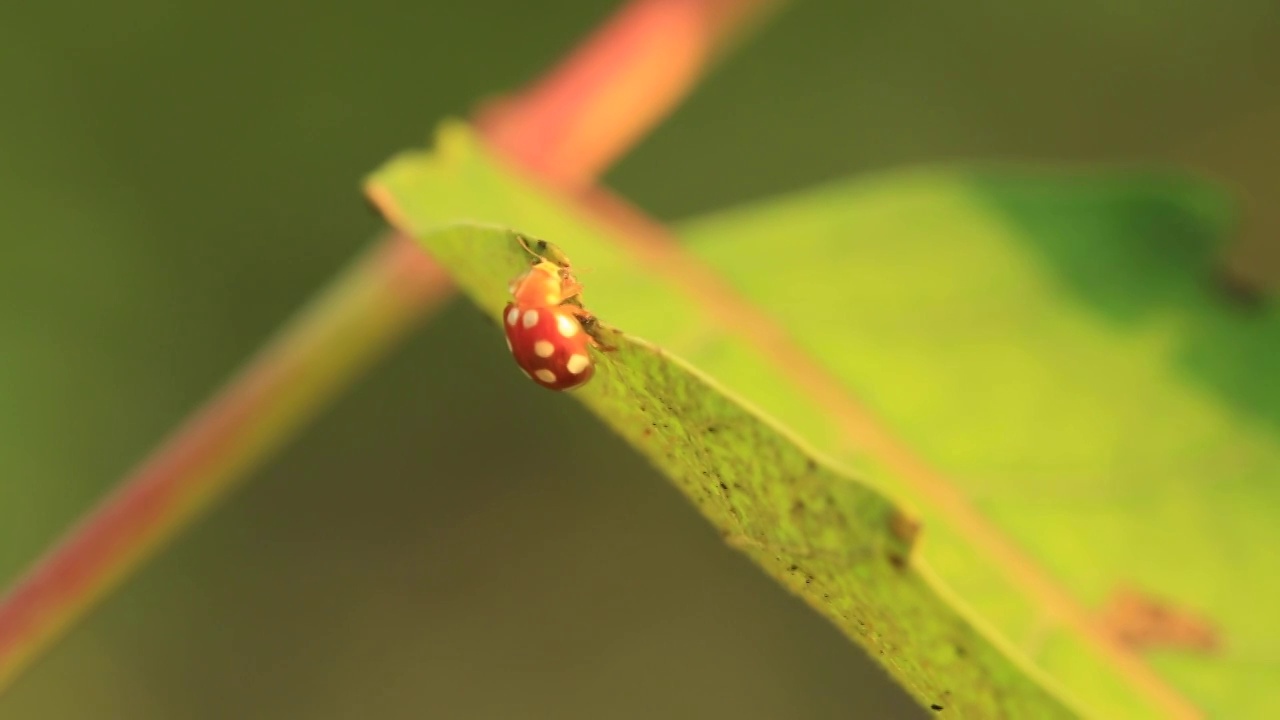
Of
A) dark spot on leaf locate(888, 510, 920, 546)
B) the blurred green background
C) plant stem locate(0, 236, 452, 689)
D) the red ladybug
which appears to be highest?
the blurred green background

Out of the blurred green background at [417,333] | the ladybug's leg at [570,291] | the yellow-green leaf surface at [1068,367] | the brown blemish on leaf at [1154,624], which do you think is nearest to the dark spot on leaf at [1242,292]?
the yellow-green leaf surface at [1068,367]

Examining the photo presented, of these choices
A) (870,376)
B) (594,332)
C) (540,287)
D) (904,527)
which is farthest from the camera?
(870,376)

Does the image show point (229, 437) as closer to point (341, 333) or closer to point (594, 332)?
point (341, 333)

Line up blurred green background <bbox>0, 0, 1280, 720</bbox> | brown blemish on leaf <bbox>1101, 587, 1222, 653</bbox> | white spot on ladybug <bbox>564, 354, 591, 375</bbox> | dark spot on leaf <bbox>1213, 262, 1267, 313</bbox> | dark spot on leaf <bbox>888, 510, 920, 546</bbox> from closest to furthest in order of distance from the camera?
dark spot on leaf <bbox>888, 510, 920, 546</bbox> < white spot on ladybug <bbox>564, 354, 591, 375</bbox> < brown blemish on leaf <bbox>1101, 587, 1222, 653</bbox> < dark spot on leaf <bbox>1213, 262, 1267, 313</bbox> < blurred green background <bbox>0, 0, 1280, 720</bbox>

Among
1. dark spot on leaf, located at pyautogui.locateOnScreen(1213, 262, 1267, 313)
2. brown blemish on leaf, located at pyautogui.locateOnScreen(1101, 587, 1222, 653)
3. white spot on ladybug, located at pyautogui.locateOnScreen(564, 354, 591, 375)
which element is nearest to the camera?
white spot on ladybug, located at pyautogui.locateOnScreen(564, 354, 591, 375)

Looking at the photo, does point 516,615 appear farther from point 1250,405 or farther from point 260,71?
point 1250,405

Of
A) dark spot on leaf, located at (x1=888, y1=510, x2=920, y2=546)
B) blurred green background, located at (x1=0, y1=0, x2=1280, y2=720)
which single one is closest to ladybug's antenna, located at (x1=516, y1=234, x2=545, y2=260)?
dark spot on leaf, located at (x1=888, y1=510, x2=920, y2=546)

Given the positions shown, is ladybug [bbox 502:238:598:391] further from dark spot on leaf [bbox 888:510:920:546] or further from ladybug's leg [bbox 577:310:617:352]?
dark spot on leaf [bbox 888:510:920:546]

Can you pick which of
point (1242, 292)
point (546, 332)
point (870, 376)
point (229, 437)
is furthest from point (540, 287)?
point (1242, 292)
